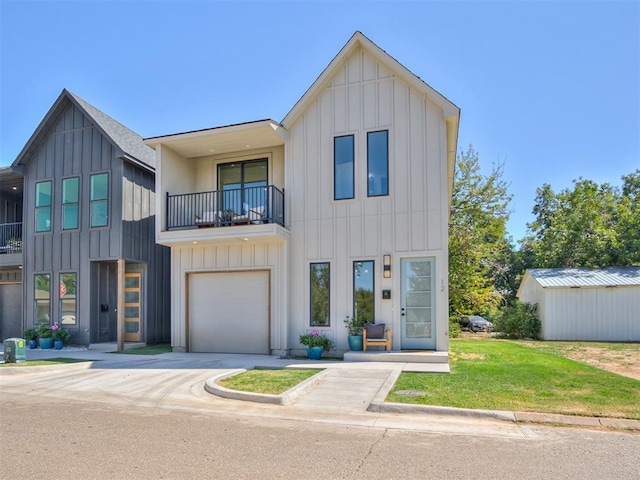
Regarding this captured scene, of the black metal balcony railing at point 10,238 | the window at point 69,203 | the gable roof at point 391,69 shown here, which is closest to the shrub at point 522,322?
the gable roof at point 391,69

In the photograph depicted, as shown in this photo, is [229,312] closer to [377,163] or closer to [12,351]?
[12,351]

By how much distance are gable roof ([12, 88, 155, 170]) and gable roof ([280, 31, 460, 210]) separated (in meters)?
6.00

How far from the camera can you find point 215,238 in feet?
40.9

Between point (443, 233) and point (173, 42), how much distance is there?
29.2 feet

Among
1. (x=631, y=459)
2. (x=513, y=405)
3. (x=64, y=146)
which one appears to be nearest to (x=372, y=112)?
(x=513, y=405)

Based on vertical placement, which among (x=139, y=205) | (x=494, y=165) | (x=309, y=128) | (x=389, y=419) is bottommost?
(x=389, y=419)

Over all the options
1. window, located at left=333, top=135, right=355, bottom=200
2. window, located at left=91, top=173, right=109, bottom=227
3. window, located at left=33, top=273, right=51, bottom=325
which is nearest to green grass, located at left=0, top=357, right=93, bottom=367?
window, located at left=33, top=273, right=51, bottom=325

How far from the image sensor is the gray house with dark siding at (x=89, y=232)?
593 inches

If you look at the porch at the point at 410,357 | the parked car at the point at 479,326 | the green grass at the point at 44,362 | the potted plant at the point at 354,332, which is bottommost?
the parked car at the point at 479,326

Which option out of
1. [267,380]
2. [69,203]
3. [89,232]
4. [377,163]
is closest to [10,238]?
[69,203]

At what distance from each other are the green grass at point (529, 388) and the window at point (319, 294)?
3.56 meters

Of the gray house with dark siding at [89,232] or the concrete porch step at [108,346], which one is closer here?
the concrete porch step at [108,346]

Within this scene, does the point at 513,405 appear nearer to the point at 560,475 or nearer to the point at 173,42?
the point at 560,475

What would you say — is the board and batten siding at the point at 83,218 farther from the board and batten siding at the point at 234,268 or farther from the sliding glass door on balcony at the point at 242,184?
the sliding glass door on balcony at the point at 242,184
